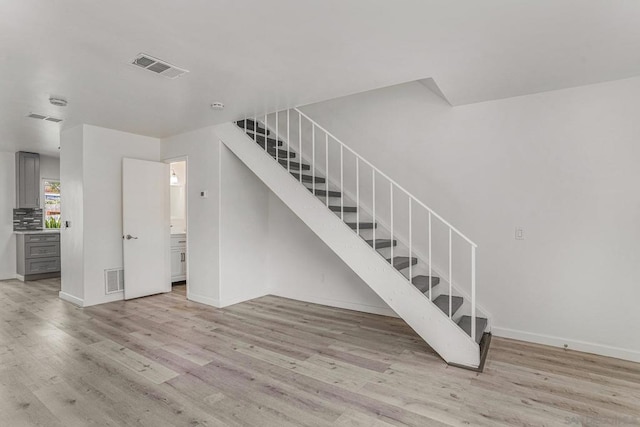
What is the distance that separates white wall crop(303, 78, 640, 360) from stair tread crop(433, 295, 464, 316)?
33 cm

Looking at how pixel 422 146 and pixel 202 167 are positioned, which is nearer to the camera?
pixel 422 146

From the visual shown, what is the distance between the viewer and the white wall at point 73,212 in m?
4.86

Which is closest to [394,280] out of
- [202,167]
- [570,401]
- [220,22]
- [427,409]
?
[427,409]

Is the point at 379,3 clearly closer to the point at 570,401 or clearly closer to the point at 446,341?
the point at 446,341

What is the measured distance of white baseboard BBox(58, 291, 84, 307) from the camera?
192 inches

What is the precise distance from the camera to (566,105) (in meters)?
3.37

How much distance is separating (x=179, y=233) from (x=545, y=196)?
5486 mm

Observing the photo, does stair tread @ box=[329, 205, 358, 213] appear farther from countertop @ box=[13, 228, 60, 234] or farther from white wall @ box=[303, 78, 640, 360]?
countertop @ box=[13, 228, 60, 234]

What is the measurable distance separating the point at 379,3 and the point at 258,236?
385 cm

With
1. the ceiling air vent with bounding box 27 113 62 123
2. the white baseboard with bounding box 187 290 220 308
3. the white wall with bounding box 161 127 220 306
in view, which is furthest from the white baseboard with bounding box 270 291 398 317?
the ceiling air vent with bounding box 27 113 62 123

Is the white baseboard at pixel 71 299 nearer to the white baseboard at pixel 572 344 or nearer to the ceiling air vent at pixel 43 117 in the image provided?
the ceiling air vent at pixel 43 117

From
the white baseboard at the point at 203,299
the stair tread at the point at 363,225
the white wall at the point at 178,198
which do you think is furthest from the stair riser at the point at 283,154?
the white wall at the point at 178,198

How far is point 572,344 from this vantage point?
336 cm

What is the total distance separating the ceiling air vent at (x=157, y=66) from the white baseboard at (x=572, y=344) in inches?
158
